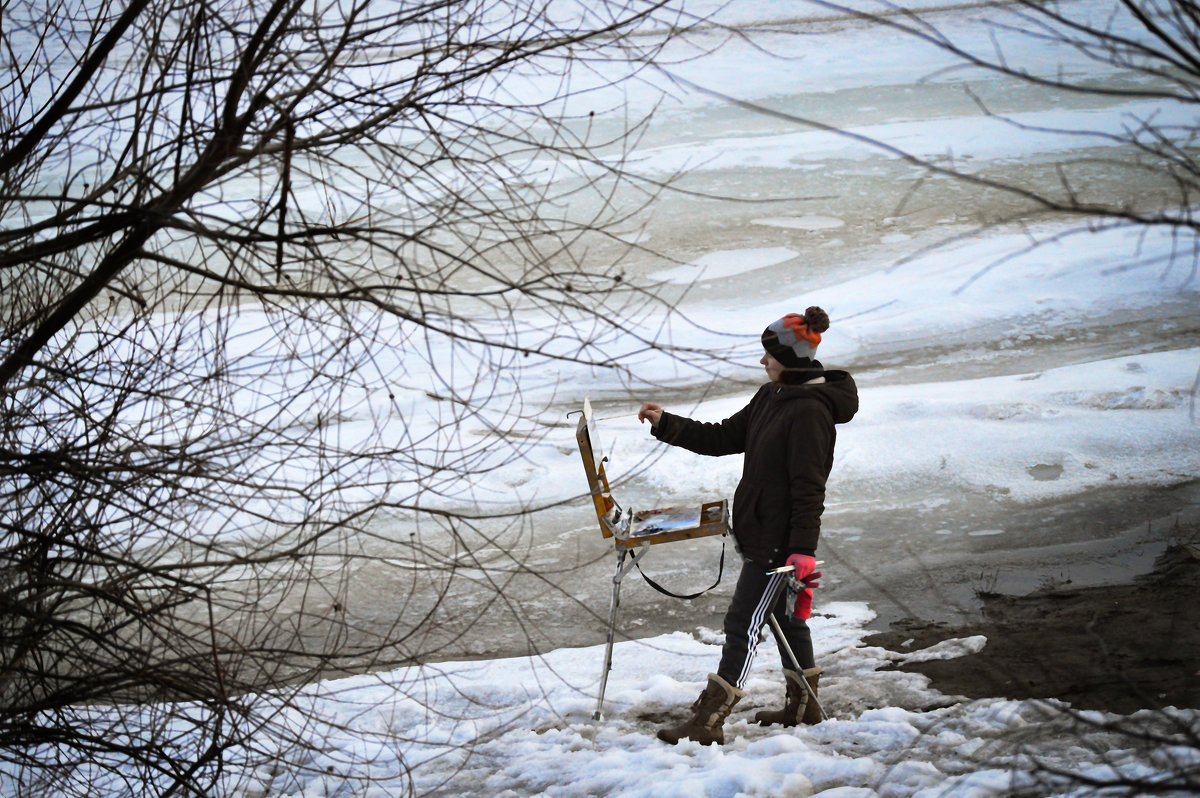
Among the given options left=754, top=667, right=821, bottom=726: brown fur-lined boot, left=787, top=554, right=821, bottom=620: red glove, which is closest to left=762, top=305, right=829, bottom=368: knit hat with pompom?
left=787, top=554, right=821, bottom=620: red glove

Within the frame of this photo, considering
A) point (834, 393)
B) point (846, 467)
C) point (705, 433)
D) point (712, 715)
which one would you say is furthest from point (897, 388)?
point (712, 715)

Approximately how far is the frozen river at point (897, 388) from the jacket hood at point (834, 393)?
22.6 inches

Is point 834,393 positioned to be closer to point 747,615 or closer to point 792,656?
point 747,615

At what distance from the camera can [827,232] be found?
1395 centimetres

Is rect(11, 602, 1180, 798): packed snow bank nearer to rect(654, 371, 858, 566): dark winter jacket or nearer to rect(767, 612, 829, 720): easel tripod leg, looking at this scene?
rect(767, 612, 829, 720): easel tripod leg

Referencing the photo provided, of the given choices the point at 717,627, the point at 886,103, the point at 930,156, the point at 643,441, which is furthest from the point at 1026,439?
the point at 886,103

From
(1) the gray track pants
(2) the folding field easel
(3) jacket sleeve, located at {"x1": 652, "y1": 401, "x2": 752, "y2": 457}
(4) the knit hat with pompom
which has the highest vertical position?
(4) the knit hat with pompom

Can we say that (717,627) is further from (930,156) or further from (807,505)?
(930,156)

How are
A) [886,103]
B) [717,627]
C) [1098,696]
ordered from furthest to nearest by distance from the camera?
[886,103] → [717,627] → [1098,696]

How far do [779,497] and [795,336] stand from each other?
2.14 feet

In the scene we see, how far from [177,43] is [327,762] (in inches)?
109

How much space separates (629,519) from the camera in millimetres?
4543

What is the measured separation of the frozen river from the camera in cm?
622

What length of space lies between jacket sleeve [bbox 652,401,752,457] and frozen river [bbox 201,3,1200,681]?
0.66m
